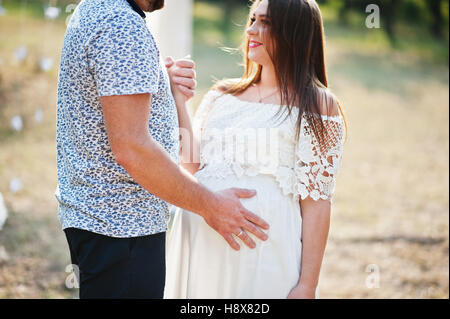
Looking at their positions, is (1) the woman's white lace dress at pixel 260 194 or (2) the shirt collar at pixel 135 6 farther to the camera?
(1) the woman's white lace dress at pixel 260 194

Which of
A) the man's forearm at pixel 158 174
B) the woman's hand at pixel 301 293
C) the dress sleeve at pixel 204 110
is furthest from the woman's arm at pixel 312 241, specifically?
the dress sleeve at pixel 204 110

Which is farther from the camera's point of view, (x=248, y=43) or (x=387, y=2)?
(x=387, y=2)

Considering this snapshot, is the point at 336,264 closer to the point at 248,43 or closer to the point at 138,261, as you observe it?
the point at 248,43

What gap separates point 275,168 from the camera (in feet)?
6.73

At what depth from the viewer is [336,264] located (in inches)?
182

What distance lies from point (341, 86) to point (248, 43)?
11.5 meters

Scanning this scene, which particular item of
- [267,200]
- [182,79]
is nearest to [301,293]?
[267,200]

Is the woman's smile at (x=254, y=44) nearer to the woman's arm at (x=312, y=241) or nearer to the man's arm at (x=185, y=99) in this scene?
the man's arm at (x=185, y=99)

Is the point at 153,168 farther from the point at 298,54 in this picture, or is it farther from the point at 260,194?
the point at 298,54

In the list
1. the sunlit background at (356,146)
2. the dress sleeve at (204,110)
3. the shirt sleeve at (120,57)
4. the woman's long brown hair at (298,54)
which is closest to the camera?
the shirt sleeve at (120,57)

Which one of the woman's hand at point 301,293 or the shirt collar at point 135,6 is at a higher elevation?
the shirt collar at point 135,6

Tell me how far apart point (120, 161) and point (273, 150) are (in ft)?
2.25

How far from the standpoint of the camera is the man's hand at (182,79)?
212 cm
